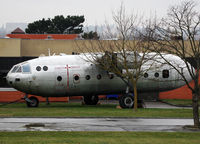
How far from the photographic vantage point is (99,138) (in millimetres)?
14945

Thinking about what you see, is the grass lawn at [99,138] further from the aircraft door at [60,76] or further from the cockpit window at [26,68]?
the cockpit window at [26,68]

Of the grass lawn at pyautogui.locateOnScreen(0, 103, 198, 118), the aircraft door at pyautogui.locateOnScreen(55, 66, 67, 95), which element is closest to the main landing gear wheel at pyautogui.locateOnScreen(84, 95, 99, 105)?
the aircraft door at pyautogui.locateOnScreen(55, 66, 67, 95)

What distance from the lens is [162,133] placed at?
16.6 meters

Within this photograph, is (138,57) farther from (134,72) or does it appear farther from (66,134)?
(66,134)

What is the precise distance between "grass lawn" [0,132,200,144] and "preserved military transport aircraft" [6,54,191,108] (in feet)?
55.6

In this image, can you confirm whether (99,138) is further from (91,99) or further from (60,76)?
(91,99)

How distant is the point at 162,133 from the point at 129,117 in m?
7.17

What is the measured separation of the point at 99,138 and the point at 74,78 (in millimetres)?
18746

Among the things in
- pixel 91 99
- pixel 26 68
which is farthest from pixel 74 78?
pixel 91 99

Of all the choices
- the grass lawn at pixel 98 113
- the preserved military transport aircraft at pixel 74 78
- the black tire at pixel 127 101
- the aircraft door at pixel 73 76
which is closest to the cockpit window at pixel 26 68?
the preserved military transport aircraft at pixel 74 78

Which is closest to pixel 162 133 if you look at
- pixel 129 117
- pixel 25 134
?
pixel 25 134

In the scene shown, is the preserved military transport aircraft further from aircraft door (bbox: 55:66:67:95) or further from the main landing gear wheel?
the main landing gear wheel

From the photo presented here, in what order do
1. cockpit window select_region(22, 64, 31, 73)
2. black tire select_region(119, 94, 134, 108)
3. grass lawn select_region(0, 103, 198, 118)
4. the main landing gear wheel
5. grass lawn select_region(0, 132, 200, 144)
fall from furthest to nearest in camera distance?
the main landing gear wheel, cockpit window select_region(22, 64, 31, 73), black tire select_region(119, 94, 134, 108), grass lawn select_region(0, 103, 198, 118), grass lawn select_region(0, 132, 200, 144)

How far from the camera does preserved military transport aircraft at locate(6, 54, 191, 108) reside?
109ft
